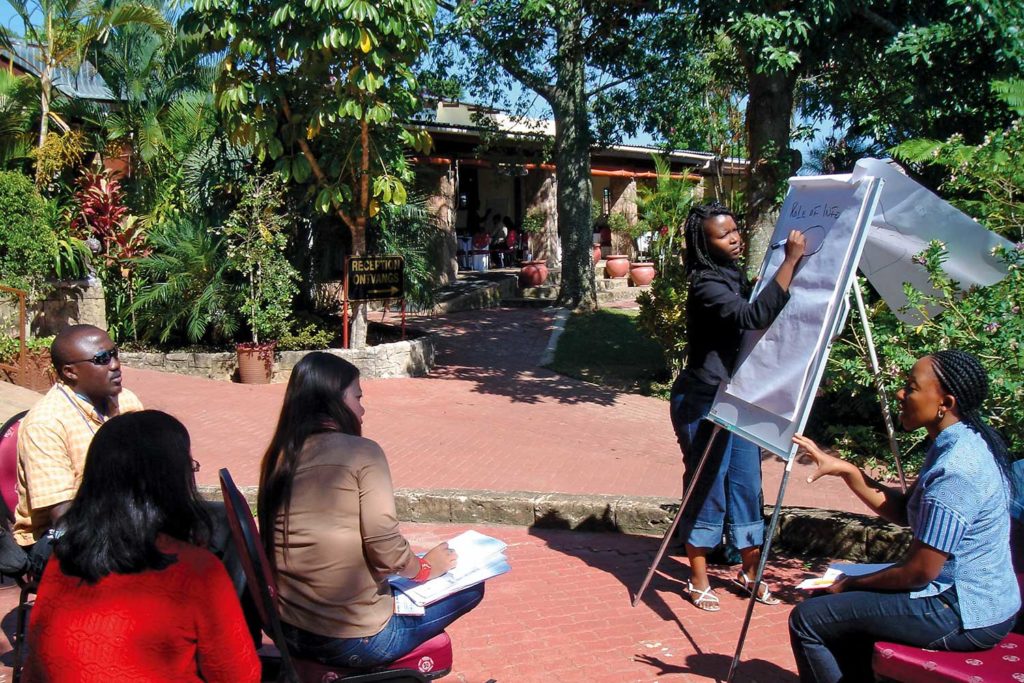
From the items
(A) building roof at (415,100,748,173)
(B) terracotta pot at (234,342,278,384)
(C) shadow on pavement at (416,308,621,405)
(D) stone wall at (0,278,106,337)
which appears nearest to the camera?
(B) terracotta pot at (234,342,278,384)

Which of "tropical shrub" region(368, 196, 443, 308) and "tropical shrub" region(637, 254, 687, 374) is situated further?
"tropical shrub" region(368, 196, 443, 308)

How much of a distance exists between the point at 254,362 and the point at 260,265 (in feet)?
4.15

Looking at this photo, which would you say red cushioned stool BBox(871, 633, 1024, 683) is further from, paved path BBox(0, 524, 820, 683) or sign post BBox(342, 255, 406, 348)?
sign post BBox(342, 255, 406, 348)

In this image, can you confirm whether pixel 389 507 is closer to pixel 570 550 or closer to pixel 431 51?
pixel 570 550

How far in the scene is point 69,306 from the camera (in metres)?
12.7

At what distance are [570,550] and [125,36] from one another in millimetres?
12987

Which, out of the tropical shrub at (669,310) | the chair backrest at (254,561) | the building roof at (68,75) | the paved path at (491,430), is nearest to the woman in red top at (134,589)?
the chair backrest at (254,561)

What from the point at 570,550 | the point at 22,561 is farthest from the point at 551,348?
the point at 22,561

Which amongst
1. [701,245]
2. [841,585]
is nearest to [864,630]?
[841,585]

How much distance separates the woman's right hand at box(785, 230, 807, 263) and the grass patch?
7.96m

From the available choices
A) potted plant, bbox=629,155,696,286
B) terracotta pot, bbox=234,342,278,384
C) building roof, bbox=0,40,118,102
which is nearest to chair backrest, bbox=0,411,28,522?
terracotta pot, bbox=234,342,278,384

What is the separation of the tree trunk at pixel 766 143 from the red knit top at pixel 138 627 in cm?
917

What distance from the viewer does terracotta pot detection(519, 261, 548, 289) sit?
71.2 ft

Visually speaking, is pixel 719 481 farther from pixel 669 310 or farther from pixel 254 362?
pixel 254 362
